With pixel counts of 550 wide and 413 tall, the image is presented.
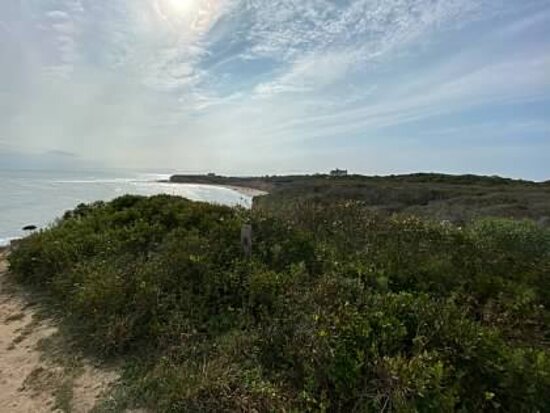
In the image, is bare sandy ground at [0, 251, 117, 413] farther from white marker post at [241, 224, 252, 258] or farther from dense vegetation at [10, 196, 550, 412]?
white marker post at [241, 224, 252, 258]

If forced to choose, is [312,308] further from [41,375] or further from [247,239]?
[41,375]

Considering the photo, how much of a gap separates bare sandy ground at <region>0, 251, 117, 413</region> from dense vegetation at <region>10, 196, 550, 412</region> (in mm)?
307

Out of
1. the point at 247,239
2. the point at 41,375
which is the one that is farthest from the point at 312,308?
the point at 41,375

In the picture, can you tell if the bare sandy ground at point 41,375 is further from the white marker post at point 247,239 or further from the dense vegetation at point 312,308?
the white marker post at point 247,239

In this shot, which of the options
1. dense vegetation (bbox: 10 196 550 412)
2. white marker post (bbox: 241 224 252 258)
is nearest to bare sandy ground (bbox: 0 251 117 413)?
dense vegetation (bbox: 10 196 550 412)

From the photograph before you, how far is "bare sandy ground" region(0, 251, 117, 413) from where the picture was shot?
12.2ft

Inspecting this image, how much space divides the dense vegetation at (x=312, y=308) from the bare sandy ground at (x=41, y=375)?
12.1 inches

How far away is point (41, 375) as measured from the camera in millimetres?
4191

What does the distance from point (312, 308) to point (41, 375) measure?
108 inches

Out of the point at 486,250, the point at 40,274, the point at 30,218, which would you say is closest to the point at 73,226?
the point at 40,274

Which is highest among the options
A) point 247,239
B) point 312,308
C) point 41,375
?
point 247,239

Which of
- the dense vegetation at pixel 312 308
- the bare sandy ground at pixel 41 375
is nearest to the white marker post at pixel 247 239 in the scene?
the dense vegetation at pixel 312 308

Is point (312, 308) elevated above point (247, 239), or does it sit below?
below

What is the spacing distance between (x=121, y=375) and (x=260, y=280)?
67.5 inches
